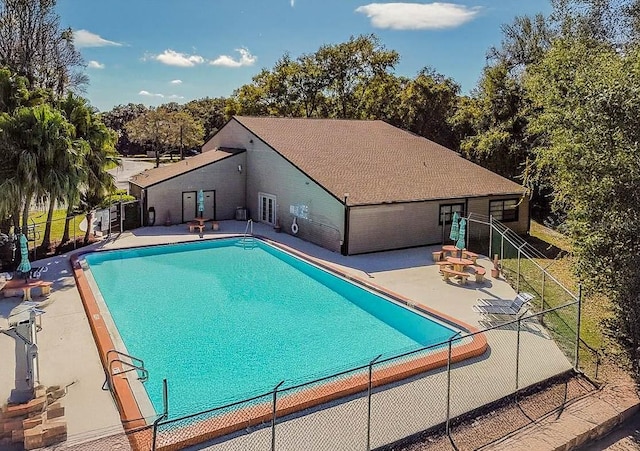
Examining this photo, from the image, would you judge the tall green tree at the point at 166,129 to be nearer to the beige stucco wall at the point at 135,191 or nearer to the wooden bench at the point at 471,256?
the beige stucco wall at the point at 135,191

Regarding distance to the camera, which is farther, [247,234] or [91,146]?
[247,234]

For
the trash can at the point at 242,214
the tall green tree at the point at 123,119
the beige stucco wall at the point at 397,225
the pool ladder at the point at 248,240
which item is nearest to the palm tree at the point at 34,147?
the pool ladder at the point at 248,240

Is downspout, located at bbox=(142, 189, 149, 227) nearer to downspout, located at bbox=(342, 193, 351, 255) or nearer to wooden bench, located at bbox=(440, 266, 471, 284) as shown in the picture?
downspout, located at bbox=(342, 193, 351, 255)

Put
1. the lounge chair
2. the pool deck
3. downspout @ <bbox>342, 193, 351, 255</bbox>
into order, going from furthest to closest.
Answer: downspout @ <bbox>342, 193, 351, 255</bbox> < the lounge chair < the pool deck

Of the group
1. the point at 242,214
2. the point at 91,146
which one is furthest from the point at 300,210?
the point at 91,146

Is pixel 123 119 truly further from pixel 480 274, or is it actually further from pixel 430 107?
pixel 480 274

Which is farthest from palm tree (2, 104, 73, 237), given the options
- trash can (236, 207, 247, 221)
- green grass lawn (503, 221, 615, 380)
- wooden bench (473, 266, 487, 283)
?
green grass lawn (503, 221, 615, 380)

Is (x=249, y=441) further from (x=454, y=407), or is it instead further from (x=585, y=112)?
(x=585, y=112)
